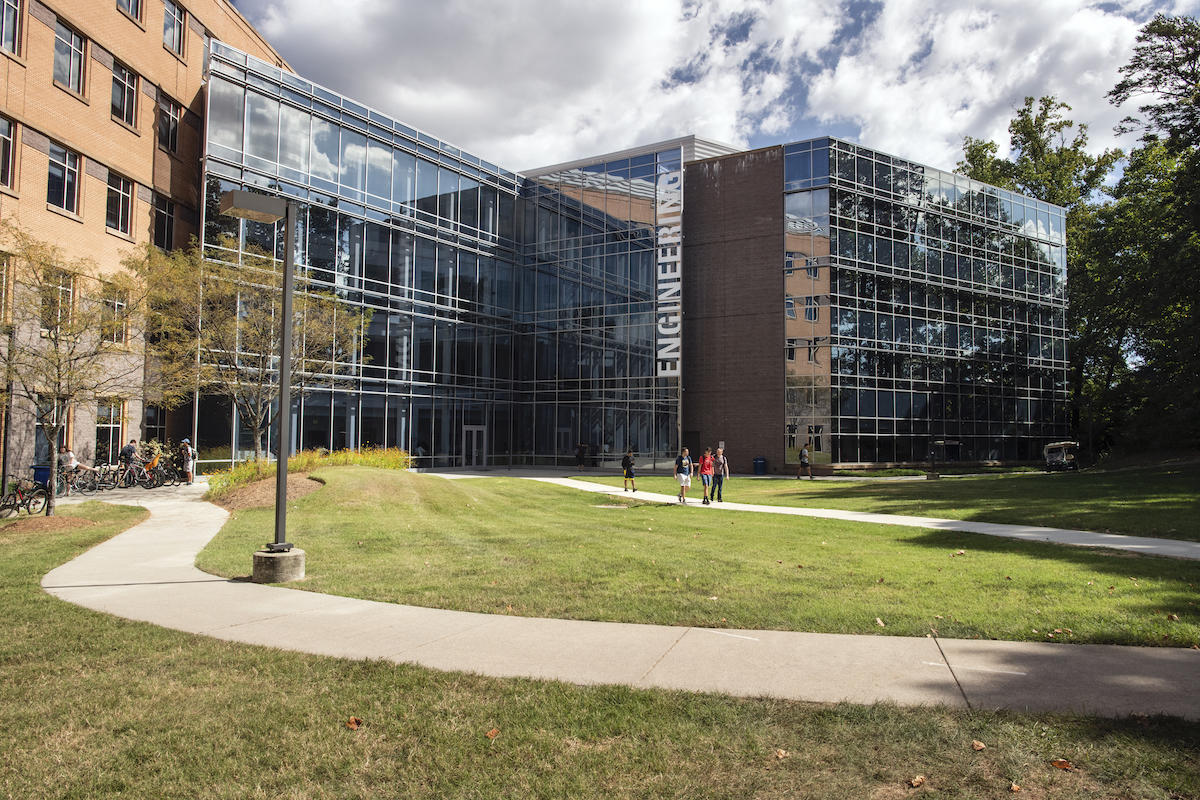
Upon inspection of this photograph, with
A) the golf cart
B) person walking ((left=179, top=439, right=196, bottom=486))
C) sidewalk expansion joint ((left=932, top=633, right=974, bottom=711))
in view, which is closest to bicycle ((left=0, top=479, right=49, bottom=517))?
person walking ((left=179, top=439, right=196, bottom=486))

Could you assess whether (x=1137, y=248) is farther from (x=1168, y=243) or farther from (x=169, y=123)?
(x=169, y=123)

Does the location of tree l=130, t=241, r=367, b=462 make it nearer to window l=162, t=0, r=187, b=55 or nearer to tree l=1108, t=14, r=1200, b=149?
window l=162, t=0, r=187, b=55

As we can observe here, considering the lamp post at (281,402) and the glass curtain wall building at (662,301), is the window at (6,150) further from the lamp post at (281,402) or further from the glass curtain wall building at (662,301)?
the lamp post at (281,402)

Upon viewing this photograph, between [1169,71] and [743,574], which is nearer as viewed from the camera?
[743,574]

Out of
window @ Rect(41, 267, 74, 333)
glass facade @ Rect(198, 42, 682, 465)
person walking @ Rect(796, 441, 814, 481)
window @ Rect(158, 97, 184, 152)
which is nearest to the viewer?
window @ Rect(41, 267, 74, 333)

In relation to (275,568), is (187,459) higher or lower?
higher

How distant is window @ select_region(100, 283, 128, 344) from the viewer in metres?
16.0

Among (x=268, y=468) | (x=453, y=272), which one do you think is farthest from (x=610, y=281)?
(x=268, y=468)

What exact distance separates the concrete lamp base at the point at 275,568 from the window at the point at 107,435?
61.3 ft

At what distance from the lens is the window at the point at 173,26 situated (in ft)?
96.9

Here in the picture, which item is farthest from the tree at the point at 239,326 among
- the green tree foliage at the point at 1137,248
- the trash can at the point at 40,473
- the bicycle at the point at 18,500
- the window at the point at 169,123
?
the green tree foliage at the point at 1137,248

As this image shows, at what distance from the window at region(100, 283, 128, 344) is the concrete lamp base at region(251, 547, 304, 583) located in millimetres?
9538

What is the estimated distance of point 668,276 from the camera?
40.8m

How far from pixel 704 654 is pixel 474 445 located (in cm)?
3583
